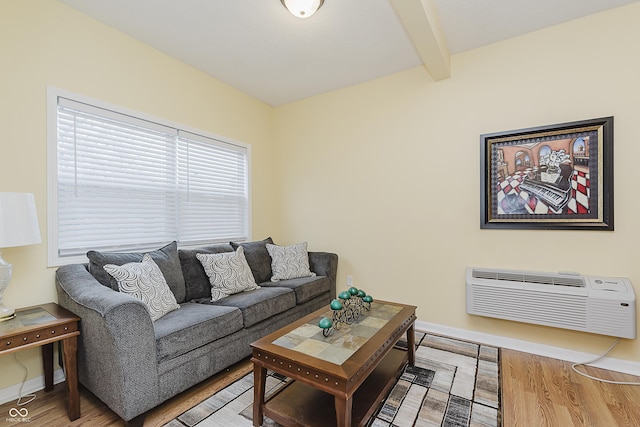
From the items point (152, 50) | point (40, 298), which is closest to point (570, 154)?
point (152, 50)

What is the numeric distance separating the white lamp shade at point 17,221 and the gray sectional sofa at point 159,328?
1.33 feet

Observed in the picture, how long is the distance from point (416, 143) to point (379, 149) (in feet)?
1.37

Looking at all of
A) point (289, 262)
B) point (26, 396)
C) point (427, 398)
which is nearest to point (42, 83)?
point (26, 396)

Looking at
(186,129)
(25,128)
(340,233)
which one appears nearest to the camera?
(25,128)

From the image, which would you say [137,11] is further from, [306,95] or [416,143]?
[416,143]

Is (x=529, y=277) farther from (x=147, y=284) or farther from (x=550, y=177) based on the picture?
(x=147, y=284)

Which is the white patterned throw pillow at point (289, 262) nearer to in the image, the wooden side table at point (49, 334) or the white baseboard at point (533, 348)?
the white baseboard at point (533, 348)

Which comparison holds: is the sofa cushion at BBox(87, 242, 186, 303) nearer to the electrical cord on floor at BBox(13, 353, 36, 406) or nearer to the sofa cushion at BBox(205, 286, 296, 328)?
the sofa cushion at BBox(205, 286, 296, 328)

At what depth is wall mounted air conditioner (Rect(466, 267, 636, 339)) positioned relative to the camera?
214 centimetres

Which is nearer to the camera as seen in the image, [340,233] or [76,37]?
[76,37]

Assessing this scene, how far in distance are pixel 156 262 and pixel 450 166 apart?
2.83 meters

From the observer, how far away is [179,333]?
187cm

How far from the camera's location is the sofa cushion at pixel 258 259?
3.21 meters

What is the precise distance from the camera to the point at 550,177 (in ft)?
8.22
